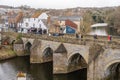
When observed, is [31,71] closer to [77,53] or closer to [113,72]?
[77,53]

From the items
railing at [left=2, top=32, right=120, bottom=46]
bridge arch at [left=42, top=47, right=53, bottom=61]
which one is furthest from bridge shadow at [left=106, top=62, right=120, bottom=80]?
bridge arch at [left=42, top=47, right=53, bottom=61]

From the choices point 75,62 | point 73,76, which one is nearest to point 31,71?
point 75,62

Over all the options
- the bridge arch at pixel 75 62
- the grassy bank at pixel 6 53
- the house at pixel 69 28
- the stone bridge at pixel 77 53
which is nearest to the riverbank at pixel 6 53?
the grassy bank at pixel 6 53

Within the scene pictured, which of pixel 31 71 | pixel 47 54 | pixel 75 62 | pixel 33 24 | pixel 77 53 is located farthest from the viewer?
pixel 33 24

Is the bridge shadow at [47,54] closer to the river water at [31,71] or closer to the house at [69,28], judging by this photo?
the river water at [31,71]

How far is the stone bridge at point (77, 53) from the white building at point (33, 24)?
10.9 meters

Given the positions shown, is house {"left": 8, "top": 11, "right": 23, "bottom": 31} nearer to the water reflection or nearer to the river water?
the river water

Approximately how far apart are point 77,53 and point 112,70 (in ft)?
18.2

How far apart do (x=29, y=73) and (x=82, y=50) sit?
9.11 m

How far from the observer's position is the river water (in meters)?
34.3

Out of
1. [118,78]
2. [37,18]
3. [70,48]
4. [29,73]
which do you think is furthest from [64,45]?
[37,18]

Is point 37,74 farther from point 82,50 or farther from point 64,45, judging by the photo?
point 82,50

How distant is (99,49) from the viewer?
29.1m

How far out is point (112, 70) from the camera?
30.4m
